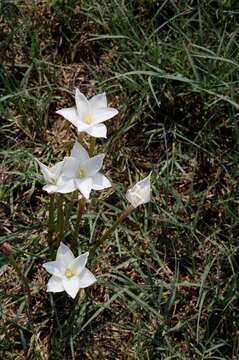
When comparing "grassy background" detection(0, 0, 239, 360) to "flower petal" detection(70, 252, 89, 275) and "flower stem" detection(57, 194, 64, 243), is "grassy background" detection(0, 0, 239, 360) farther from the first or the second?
"flower petal" detection(70, 252, 89, 275)

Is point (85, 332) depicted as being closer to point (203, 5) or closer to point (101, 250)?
point (101, 250)

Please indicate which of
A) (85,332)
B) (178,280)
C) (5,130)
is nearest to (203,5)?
(5,130)

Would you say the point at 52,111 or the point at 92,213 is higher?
the point at 52,111

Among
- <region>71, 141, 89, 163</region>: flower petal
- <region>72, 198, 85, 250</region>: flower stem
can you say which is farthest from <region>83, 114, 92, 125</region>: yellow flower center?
<region>72, 198, 85, 250</region>: flower stem

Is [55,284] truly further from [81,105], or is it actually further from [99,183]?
[81,105]

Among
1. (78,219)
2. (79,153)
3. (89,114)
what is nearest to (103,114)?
(89,114)
